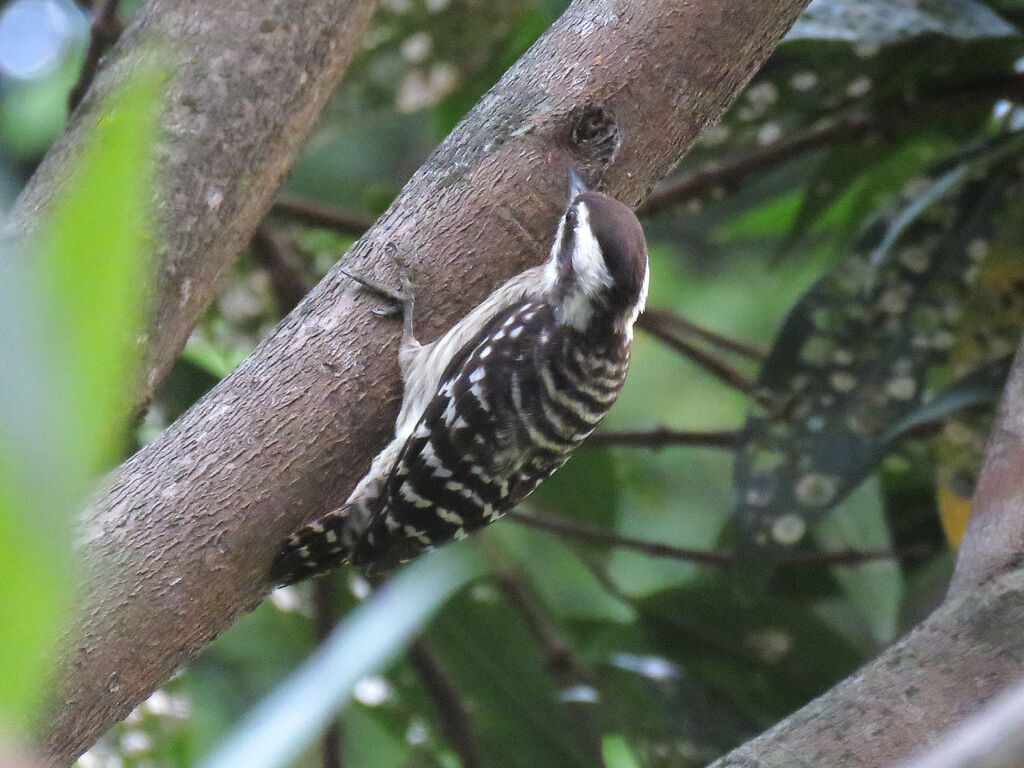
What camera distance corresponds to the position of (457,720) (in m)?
3.12

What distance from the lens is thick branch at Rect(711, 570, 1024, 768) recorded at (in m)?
1.74

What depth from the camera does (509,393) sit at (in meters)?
2.35

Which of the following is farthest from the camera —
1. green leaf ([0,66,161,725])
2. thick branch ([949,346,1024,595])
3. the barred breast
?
the barred breast

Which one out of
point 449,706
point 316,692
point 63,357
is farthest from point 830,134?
point 63,357

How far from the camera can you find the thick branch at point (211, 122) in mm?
2131

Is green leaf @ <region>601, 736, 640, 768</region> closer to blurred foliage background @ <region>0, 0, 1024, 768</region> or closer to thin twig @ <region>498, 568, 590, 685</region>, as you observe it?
blurred foliage background @ <region>0, 0, 1024, 768</region>

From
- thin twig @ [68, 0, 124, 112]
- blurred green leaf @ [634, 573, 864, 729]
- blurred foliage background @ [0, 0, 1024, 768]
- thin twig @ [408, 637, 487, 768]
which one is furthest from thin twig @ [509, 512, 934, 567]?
thin twig @ [68, 0, 124, 112]

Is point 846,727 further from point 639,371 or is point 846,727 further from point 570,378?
point 639,371

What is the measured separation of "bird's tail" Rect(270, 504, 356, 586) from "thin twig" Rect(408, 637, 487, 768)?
3.77 feet

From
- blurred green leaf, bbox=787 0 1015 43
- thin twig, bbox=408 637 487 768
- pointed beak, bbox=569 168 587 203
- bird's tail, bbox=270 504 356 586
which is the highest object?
pointed beak, bbox=569 168 587 203

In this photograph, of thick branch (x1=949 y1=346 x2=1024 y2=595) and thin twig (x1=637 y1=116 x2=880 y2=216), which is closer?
thick branch (x1=949 y1=346 x2=1024 y2=595)

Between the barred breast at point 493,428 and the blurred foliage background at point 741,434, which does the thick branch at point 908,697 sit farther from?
the blurred foliage background at point 741,434

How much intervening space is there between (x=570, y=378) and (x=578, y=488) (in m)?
1.17

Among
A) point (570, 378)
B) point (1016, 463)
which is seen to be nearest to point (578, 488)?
point (570, 378)
